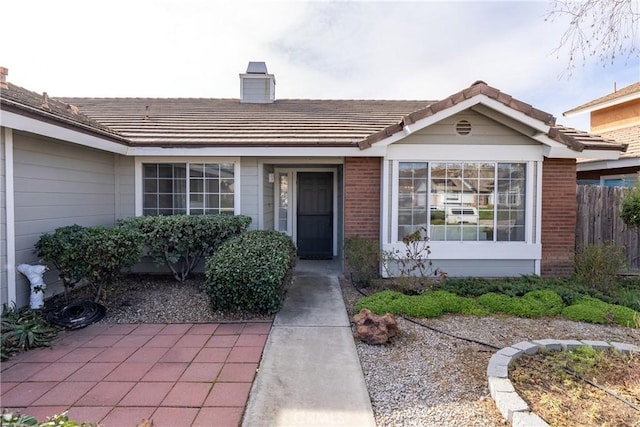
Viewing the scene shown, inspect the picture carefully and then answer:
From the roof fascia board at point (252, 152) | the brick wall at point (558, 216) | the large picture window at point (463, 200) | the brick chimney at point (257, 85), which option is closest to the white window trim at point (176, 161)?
the roof fascia board at point (252, 152)

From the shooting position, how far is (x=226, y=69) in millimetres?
11859

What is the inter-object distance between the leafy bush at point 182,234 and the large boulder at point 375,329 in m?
3.42

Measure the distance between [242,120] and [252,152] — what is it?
2184 millimetres

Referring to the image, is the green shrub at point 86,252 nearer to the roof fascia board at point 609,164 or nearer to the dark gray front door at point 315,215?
the dark gray front door at point 315,215

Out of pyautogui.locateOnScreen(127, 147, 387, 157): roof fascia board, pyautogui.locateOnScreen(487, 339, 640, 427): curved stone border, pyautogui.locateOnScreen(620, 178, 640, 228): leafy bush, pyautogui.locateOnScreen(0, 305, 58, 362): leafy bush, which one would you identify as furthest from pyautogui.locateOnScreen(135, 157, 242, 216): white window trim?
pyautogui.locateOnScreen(620, 178, 640, 228): leafy bush

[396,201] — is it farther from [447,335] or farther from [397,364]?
[397,364]

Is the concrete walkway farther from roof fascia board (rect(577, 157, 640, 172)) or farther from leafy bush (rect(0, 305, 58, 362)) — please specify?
roof fascia board (rect(577, 157, 640, 172))

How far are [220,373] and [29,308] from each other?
368cm

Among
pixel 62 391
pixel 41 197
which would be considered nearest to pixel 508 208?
pixel 62 391

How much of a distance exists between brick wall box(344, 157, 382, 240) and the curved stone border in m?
4.00

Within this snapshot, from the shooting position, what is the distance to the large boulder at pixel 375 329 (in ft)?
14.2

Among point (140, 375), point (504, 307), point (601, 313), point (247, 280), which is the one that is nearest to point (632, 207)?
point (601, 313)

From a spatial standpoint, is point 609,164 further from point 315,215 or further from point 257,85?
point 257,85

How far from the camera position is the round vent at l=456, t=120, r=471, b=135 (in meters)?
7.22
